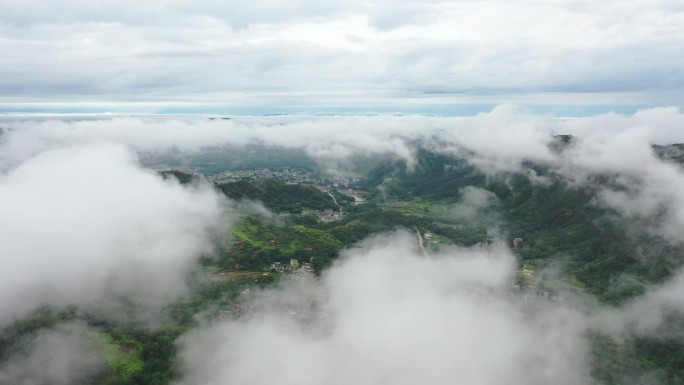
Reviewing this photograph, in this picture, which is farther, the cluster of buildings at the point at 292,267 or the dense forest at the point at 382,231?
the cluster of buildings at the point at 292,267

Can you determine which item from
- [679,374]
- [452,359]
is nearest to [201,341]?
[452,359]

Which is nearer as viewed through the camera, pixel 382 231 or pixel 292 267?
pixel 292 267

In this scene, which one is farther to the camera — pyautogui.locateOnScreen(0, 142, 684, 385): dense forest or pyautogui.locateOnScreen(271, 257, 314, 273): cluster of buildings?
pyautogui.locateOnScreen(271, 257, 314, 273): cluster of buildings

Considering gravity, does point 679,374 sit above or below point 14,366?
below

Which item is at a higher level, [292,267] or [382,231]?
[292,267]

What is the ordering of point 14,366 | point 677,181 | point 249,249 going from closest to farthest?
point 14,366 < point 249,249 < point 677,181

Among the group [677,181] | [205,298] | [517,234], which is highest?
[677,181]

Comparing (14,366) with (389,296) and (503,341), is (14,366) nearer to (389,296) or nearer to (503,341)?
(389,296)

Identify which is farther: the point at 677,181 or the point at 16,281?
the point at 677,181

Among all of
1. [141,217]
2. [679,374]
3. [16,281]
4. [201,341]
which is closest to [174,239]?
[141,217]

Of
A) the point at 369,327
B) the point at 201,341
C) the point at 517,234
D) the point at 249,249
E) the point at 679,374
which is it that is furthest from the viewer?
the point at 517,234
